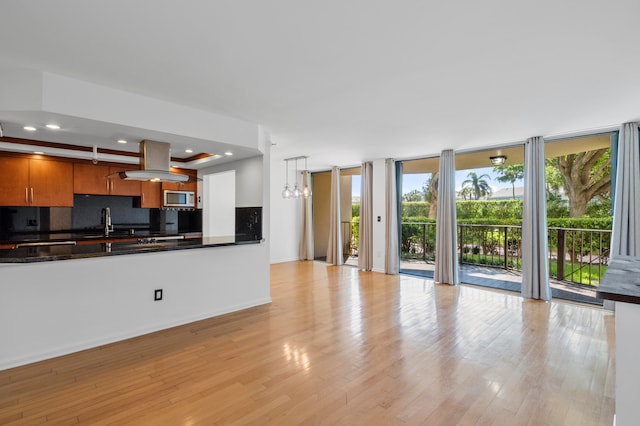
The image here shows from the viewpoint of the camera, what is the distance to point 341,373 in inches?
96.7

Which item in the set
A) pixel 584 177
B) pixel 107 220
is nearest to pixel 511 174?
pixel 584 177

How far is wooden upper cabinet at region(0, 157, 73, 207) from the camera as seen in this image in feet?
13.8

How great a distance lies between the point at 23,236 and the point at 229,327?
3603mm

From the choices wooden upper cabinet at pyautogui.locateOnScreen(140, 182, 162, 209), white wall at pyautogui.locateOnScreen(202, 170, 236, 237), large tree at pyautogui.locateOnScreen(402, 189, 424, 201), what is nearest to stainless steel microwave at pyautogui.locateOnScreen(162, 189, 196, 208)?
wooden upper cabinet at pyautogui.locateOnScreen(140, 182, 162, 209)

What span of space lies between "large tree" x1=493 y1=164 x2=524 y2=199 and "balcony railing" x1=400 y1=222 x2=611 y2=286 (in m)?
0.86

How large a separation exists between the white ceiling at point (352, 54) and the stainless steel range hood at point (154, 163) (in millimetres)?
710

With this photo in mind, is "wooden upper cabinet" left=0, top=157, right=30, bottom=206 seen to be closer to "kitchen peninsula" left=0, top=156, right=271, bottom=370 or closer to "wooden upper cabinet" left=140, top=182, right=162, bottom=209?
"kitchen peninsula" left=0, top=156, right=271, bottom=370

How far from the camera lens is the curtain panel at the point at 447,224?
17.8 feet

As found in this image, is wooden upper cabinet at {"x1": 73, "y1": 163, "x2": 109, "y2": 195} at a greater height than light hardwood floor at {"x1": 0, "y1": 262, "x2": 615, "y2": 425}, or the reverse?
wooden upper cabinet at {"x1": 73, "y1": 163, "x2": 109, "y2": 195}

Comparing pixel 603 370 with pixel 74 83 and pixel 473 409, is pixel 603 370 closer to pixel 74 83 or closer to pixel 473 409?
pixel 473 409

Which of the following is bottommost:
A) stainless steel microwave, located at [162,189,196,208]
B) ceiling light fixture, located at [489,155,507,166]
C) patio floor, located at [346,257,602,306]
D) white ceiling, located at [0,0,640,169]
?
patio floor, located at [346,257,602,306]

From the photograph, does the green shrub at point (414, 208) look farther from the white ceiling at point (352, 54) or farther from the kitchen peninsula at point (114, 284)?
the kitchen peninsula at point (114, 284)

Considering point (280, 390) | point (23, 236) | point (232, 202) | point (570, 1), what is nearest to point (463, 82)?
point (570, 1)

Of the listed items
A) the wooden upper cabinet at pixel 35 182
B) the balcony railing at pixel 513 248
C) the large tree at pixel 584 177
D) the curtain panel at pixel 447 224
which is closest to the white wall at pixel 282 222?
the balcony railing at pixel 513 248
